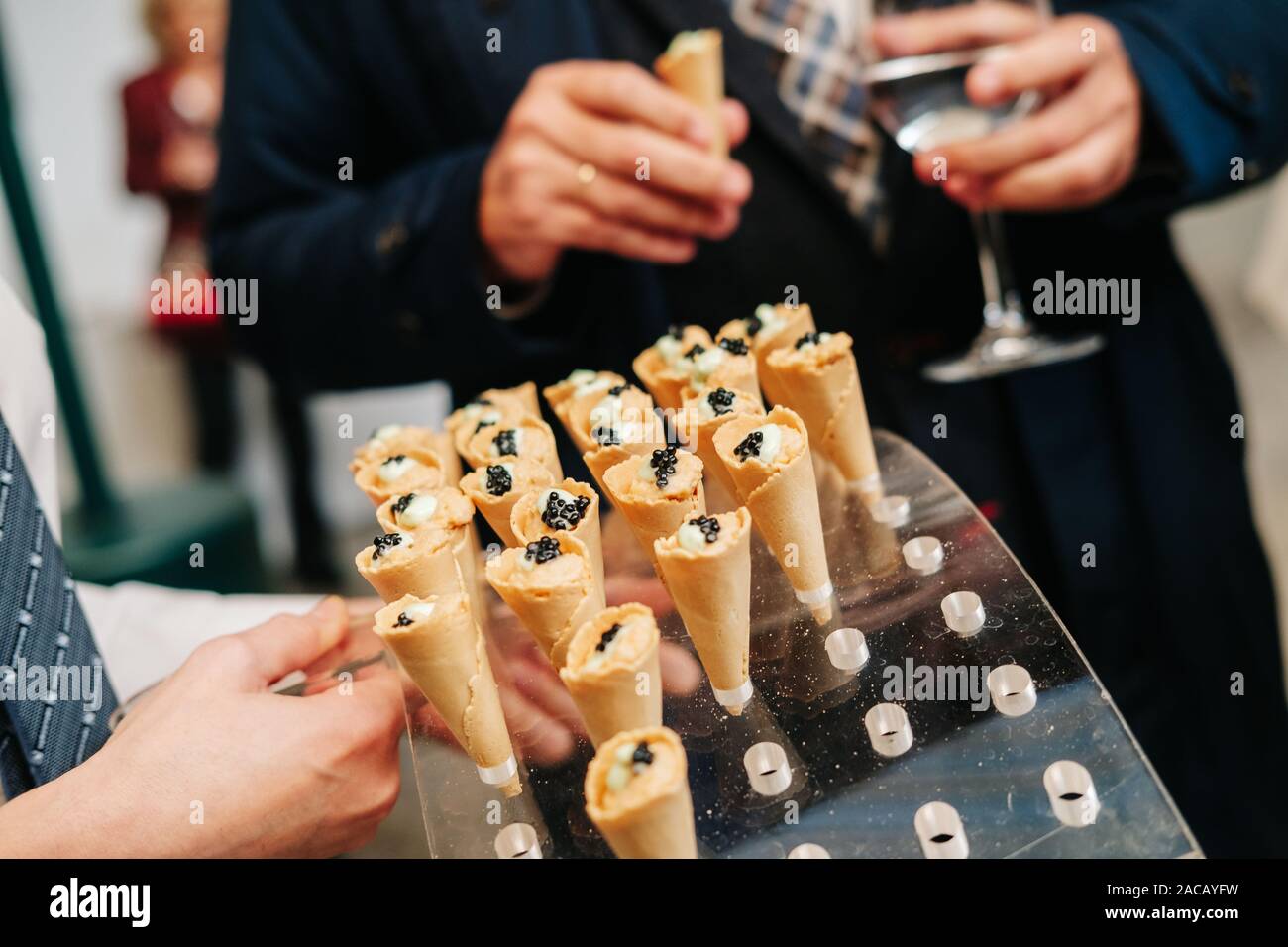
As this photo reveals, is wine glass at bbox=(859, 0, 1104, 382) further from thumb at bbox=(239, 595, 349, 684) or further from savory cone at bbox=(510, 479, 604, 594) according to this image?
thumb at bbox=(239, 595, 349, 684)

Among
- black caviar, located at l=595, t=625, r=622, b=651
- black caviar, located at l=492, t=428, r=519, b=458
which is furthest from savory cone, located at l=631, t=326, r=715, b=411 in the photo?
black caviar, located at l=595, t=625, r=622, b=651

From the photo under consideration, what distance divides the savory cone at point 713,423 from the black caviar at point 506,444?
22cm

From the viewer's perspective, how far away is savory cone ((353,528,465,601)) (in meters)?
1.17

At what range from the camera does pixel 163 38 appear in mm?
5082

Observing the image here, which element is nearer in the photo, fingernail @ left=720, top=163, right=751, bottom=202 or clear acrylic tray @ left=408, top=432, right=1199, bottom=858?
clear acrylic tray @ left=408, top=432, right=1199, bottom=858

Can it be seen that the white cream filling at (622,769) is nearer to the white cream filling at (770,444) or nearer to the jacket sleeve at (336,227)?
the white cream filling at (770,444)

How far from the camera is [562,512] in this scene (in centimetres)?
117

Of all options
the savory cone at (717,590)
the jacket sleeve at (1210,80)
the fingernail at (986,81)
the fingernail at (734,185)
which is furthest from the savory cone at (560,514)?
the jacket sleeve at (1210,80)

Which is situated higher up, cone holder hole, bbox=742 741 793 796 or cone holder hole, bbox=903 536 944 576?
cone holder hole, bbox=903 536 944 576

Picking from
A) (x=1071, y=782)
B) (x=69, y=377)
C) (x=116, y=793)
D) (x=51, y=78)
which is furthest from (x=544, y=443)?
(x=51, y=78)

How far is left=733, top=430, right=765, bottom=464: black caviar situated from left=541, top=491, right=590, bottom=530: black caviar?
18 centimetres

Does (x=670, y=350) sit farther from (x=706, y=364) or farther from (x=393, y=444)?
(x=393, y=444)

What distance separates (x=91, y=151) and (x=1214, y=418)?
649 cm

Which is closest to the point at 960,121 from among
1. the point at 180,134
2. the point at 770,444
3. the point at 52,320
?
the point at 770,444
